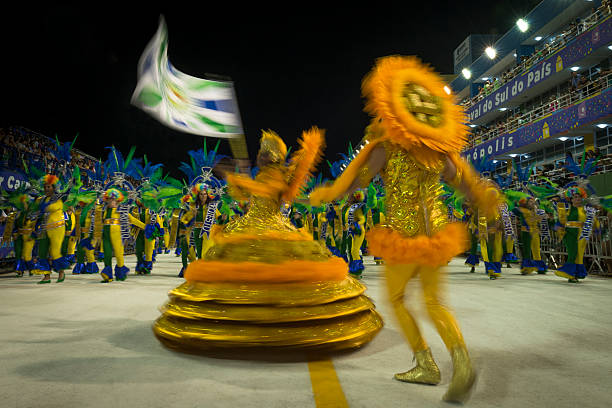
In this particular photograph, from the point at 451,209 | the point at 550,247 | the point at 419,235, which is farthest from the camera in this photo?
the point at 451,209

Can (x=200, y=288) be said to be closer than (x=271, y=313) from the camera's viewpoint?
No

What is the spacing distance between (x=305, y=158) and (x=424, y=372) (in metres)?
2.07

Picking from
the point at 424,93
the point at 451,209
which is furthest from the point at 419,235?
the point at 451,209

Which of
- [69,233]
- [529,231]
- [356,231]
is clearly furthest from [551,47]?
[69,233]

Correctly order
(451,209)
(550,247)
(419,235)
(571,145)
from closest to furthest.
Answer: (419,235)
(550,247)
(451,209)
(571,145)

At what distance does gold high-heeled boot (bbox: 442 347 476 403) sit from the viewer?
2.16 m

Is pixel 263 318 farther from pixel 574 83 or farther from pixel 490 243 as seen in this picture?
pixel 574 83

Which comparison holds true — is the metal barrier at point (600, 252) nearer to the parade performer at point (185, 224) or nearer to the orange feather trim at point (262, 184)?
the orange feather trim at point (262, 184)

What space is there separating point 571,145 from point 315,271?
23.4 metres

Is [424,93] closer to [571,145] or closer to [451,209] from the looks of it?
[451,209]

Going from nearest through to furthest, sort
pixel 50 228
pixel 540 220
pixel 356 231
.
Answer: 1. pixel 50 228
2. pixel 356 231
3. pixel 540 220

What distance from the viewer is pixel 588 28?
1739 centimetres

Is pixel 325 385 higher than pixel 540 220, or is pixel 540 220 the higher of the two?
pixel 540 220

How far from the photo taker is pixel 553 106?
2023 cm
